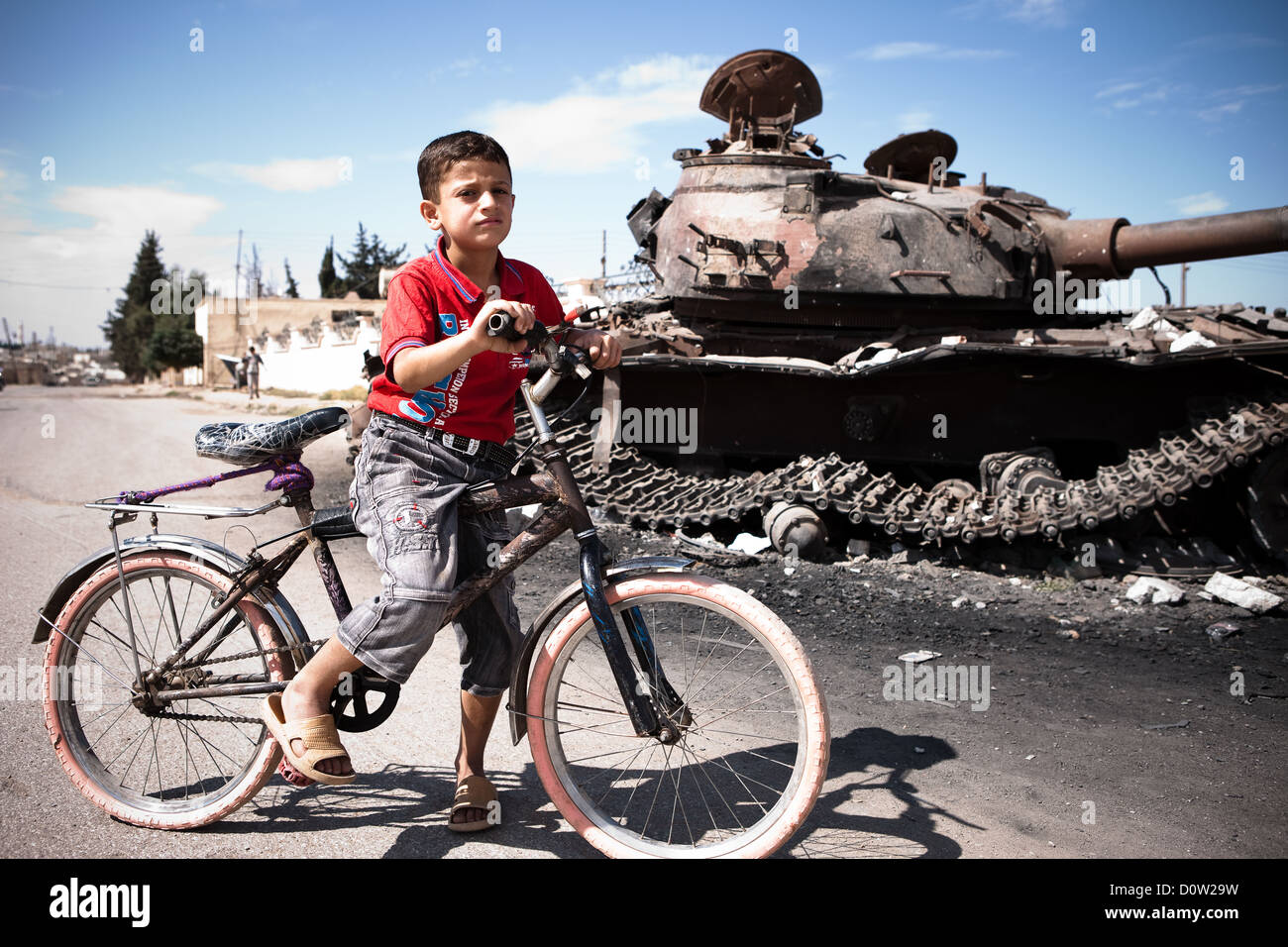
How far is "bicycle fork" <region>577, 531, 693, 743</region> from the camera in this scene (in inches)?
96.7

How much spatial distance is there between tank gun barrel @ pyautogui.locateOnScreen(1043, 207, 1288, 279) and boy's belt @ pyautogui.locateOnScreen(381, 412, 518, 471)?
6.82 m

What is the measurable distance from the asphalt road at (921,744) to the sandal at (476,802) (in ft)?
0.14

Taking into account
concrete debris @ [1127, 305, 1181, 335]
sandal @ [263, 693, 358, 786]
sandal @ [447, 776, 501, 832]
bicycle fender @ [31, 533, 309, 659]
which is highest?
concrete debris @ [1127, 305, 1181, 335]

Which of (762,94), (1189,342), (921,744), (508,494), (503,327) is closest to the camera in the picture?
(503,327)

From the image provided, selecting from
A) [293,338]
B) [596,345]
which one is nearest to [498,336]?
[596,345]

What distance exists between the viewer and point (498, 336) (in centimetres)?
222

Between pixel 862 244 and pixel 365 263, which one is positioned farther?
pixel 365 263

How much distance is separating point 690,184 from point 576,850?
278 inches

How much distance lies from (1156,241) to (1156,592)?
3.30 m

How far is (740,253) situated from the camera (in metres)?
7.76

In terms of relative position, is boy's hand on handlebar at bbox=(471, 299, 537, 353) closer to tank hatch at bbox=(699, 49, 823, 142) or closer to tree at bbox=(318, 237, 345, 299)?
tank hatch at bbox=(699, 49, 823, 142)

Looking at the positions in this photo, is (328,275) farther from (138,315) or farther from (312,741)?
(312,741)

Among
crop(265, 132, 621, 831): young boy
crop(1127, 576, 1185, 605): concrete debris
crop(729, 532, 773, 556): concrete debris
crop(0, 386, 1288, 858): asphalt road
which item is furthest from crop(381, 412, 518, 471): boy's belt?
crop(1127, 576, 1185, 605): concrete debris

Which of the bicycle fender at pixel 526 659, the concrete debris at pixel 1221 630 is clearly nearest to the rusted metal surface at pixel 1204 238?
the concrete debris at pixel 1221 630
